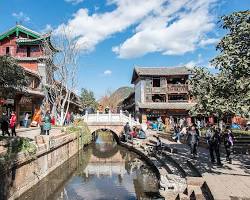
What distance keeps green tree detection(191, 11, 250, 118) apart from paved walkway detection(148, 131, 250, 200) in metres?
2.50

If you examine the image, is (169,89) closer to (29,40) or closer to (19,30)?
(29,40)

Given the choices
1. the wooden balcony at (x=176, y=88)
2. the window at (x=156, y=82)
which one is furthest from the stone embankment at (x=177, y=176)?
the window at (x=156, y=82)

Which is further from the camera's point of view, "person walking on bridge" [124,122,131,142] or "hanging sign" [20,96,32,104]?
"person walking on bridge" [124,122,131,142]

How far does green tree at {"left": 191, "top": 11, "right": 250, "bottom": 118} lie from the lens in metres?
9.70

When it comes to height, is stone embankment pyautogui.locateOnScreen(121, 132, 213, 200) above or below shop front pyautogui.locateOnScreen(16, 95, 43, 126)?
below

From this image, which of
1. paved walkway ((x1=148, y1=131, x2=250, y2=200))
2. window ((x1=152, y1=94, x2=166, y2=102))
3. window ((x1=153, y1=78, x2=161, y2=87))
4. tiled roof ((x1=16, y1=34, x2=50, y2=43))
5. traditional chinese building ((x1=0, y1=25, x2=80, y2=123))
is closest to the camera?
paved walkway ((x1=148, y1=131, x2=250, y2=200))

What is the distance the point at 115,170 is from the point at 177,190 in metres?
10.2

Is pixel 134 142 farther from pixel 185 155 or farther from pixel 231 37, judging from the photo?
pixel 231 37

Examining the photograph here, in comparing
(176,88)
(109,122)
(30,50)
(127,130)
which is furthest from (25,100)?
(176,88)

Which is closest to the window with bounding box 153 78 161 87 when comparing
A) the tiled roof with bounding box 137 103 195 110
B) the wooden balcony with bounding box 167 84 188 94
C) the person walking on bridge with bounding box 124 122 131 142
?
the wooden balcony with bounding box 167 84 188 94

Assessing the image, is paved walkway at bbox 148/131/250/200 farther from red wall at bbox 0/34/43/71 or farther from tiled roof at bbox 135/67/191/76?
tiled roof at bbox 135/67/191/76

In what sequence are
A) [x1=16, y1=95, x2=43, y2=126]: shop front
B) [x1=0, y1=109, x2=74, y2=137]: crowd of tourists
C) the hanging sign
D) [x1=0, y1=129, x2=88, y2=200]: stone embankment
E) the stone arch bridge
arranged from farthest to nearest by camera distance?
the stone arch bridge
the hanging sign
[x1=16, y1=95, x2=43, y2=126]: shop front
[x1=0, y1=109, x2=74, y2=137]: crowd of tourists
[x1=0, y1=129, x2=88, y2=200]: stone embankment

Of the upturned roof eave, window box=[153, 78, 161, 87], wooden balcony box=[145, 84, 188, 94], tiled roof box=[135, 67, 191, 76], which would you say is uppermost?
the upturned roof eave

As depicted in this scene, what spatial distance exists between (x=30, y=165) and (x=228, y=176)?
Result: 29.7 ft
